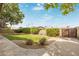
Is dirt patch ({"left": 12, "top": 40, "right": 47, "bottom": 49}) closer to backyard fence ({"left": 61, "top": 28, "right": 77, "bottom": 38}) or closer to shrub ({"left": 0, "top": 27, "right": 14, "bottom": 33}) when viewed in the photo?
shrub ({"left": 0, "top": 27, "right": 14, "bottom": 33})

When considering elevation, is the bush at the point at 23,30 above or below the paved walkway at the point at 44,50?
above

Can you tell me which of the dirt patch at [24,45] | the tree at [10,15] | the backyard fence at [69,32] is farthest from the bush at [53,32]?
the tree at [10,15]

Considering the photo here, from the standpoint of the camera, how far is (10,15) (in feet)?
10.1

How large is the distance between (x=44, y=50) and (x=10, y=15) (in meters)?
0.65

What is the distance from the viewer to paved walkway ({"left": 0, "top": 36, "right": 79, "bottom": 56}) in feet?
9.95

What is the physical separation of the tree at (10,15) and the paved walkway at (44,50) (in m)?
0.23

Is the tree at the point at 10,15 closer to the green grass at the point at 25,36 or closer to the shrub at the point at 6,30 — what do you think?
the shrub at the point at 6,30

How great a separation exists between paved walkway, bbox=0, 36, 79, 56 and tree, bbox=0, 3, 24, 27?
0.23 m

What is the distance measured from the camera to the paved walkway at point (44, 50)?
303cm

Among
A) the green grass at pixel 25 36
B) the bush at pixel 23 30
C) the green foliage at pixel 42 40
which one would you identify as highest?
the bush at pixel 23 30

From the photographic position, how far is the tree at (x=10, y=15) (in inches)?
120

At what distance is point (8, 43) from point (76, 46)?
903mm

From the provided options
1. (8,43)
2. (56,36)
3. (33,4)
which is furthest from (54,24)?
(8,43)

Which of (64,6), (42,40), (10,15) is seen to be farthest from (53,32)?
(10,15)
